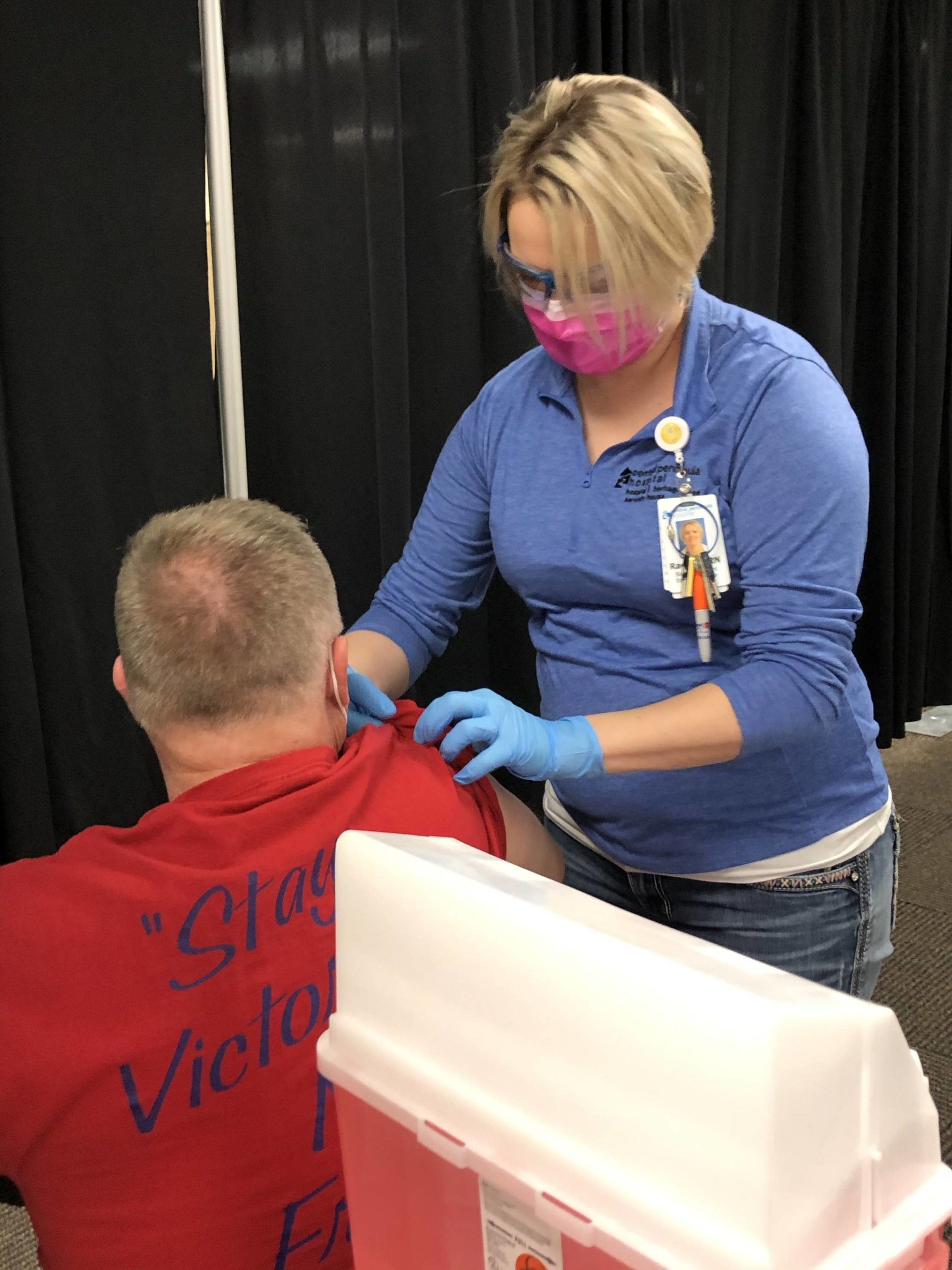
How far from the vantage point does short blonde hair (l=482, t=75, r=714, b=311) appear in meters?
1.13

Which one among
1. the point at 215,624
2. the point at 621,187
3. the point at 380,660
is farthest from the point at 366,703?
the point at 621,187

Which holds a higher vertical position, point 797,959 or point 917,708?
point 797,959

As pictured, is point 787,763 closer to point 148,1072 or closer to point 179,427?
point 148,1072

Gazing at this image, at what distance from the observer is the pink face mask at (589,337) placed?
47.4 inches

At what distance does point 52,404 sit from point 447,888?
1525 mm

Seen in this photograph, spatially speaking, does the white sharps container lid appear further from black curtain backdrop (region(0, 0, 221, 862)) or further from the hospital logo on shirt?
black curtain backdrop (region(0, 0, 221, 862))

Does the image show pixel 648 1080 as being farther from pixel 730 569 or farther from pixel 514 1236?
pixel 730 569

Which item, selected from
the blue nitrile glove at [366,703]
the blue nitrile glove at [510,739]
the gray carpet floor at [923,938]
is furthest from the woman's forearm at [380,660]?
the gray carpet floor at [923,938]

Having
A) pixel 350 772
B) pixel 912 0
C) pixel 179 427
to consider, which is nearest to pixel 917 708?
pixel 912 0

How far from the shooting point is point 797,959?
4.12 feet

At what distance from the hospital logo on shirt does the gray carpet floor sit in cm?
146

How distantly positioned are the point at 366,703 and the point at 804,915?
0.55m

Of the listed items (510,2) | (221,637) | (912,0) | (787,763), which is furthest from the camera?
(912,0)

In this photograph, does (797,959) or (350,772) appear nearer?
(350,772)
